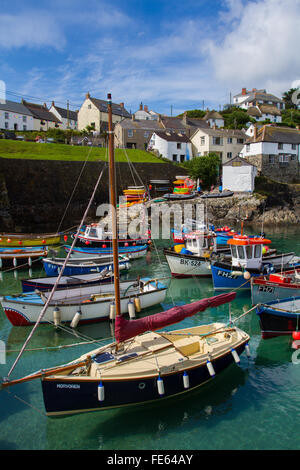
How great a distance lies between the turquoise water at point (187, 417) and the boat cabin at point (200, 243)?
10.1 m

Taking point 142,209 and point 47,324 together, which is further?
point 142,209

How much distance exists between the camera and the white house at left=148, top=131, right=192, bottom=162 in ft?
183

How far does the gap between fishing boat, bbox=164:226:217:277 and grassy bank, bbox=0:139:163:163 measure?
1946 centimetres

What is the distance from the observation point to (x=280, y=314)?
516 inches

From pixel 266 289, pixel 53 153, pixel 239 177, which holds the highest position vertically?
pixel 53 153

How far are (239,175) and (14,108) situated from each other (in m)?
43.1

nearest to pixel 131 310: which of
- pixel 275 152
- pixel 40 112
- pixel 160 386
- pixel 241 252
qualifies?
pixel 160 386

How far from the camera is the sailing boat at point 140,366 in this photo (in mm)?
8461

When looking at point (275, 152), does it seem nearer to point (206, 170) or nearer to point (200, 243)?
point (206, 170)

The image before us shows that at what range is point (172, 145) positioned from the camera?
184 ft
